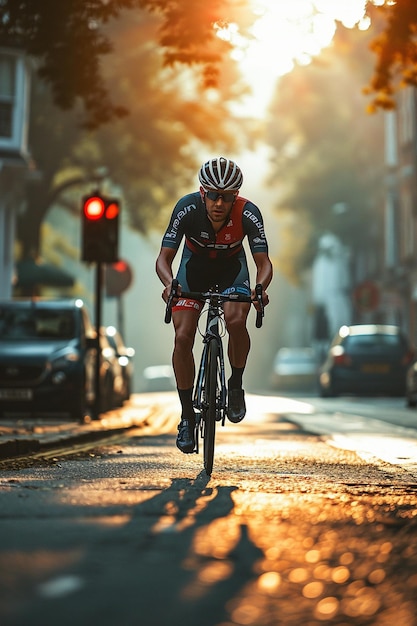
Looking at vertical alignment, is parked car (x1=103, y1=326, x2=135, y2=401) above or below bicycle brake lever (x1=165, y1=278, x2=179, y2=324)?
below

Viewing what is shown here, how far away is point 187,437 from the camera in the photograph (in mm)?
9180

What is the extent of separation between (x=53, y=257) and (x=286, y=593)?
162 feet

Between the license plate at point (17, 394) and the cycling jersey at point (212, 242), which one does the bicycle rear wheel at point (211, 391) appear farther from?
the license plate at point (17, 394)

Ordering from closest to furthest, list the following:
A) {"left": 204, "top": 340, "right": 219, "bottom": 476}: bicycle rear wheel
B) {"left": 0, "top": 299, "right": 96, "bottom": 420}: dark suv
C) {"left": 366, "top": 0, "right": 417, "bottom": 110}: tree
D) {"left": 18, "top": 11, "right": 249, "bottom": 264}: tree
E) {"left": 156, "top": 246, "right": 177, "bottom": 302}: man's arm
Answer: {"left": 204, "top": 340, "right": 219, "bottom": 476}: bicycle rear wheel
{"left": 156, "top": 246, "right": 177, "bottom": 302}: man's arm
{"left": 366, "top": 0, "right": 417, "bottom": 110}: tree
{"left": 0, "top": 299, "right": 96, "bottom": 420}: dark suv
{"left": 18, "top": 11, "right": 249, "bottom": 264}: tree

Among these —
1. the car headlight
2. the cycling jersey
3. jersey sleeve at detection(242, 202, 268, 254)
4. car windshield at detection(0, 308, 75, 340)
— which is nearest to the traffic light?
the car headlight

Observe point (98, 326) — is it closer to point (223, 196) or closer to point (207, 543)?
point (223, 196)

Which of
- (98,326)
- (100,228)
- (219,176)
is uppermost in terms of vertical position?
(100,228)

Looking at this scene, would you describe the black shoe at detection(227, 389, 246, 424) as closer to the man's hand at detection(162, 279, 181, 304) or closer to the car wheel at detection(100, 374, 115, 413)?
the man's hand at detection(162, 279, 181, 304)

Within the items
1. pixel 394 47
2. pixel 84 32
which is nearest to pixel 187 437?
pixel 84 32

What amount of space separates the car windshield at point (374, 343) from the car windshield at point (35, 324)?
11051 millimetres

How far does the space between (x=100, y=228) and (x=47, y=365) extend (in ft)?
7.70

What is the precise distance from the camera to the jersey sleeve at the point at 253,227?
30.3 ft

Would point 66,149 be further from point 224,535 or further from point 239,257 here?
point 224,535

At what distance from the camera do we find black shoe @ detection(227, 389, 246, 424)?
926 centimetres
